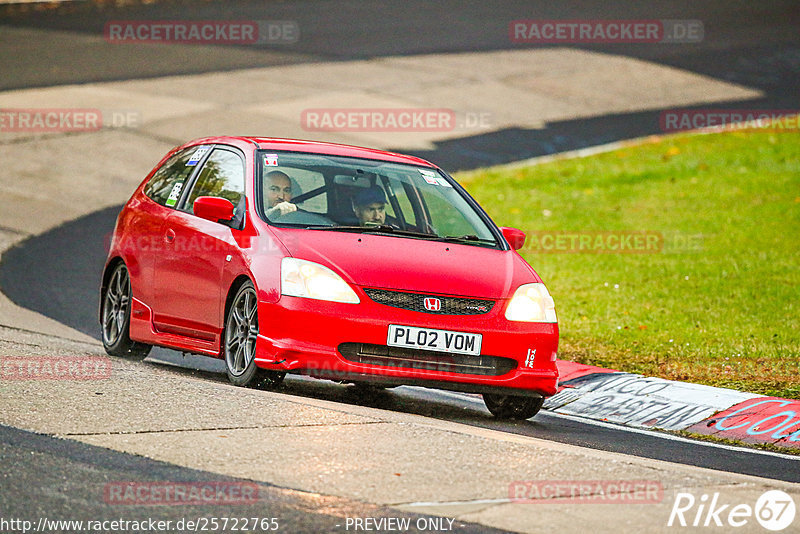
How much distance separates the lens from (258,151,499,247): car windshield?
8648 mm

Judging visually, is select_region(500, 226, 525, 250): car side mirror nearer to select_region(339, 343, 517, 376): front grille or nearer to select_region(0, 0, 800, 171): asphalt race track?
select_region(339, 343, 517, 376): front grille

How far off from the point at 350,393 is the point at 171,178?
2.13 meters

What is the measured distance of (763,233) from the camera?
16.0m

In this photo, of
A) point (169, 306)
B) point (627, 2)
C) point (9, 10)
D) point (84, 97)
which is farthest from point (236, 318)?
point (627, 2)

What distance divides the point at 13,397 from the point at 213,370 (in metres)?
3.43

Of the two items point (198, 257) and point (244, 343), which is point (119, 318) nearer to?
point (198, 257)

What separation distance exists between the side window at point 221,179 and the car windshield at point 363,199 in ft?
0.67

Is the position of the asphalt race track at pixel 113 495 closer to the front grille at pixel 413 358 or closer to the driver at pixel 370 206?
the front grille at pixel 413 358

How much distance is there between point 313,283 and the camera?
785cm

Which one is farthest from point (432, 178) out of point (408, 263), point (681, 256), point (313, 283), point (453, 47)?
point (453, 47)

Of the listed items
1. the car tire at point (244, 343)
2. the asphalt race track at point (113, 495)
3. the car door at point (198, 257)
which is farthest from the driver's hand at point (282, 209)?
the asphalt race track at point (113, 495)

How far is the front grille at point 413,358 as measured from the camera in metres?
7.82

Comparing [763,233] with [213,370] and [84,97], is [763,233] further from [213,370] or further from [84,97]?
[84,97]

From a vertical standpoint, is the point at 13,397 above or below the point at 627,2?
below
